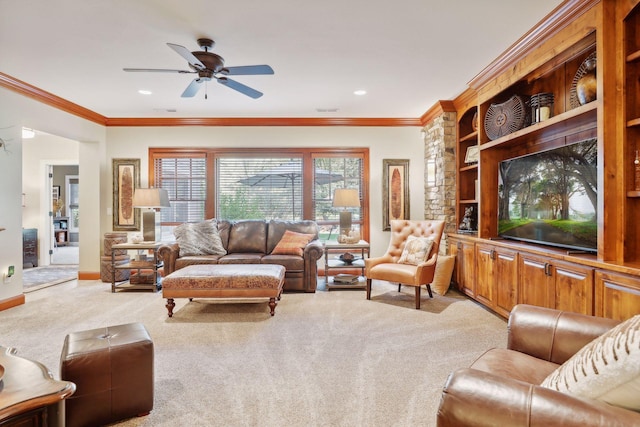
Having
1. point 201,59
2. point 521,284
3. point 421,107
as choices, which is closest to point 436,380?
point 521,284

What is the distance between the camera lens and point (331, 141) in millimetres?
6016

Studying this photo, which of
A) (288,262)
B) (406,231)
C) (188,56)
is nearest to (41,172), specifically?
(288,262)

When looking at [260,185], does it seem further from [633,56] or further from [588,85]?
[633,56]

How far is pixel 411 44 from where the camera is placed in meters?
3.30

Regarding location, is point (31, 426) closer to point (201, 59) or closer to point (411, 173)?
point (201, 59)

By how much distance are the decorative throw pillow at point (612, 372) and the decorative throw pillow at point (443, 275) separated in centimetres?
365

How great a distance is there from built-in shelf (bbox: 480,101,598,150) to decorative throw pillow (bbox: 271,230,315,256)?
2622 mm

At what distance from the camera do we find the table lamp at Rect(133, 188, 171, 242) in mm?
5238

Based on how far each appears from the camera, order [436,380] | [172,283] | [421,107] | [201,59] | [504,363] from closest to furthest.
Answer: [504,363]
[436,380]
[201,59]
[172,283]
[421,107]

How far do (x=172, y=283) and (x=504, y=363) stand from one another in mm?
3101

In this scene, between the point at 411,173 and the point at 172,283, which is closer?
the point at 172,283

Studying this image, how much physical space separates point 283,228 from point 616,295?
4085mm

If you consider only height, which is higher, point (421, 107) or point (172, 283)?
point (421, 107)

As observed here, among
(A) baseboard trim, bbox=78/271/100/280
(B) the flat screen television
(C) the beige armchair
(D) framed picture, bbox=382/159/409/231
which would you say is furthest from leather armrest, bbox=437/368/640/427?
(A) baseboard trim, bbox=78/271/100/280
